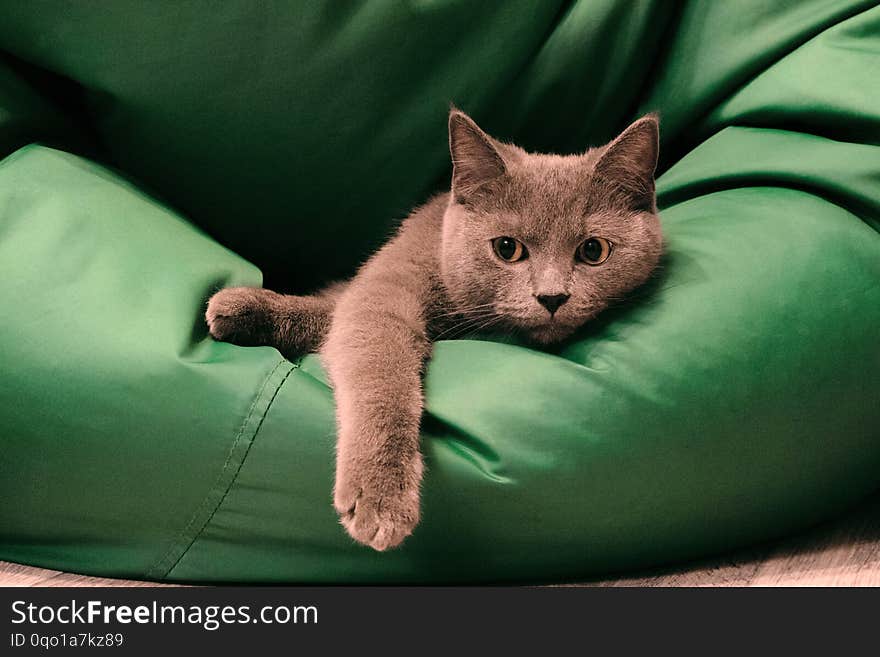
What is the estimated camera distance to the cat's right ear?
1.20m

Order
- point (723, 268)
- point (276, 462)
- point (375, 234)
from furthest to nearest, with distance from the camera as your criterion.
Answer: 1. point (375, 234)
2. point (723, 268)
3. point (276, 462)

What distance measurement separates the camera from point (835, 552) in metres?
1.13

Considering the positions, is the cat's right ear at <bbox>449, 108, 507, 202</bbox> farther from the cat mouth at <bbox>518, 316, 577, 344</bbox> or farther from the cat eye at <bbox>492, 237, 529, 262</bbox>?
the cat mouth at <bbox>518, 316, 577, 344</bbox>

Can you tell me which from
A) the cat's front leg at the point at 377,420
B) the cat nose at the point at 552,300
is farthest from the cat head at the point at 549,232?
the cat's front leg at the point at 377,420

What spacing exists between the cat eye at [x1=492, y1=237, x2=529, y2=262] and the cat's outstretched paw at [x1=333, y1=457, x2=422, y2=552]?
41 centimetres

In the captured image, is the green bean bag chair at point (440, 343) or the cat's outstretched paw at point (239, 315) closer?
the green bean bag chair at point (440, 343)

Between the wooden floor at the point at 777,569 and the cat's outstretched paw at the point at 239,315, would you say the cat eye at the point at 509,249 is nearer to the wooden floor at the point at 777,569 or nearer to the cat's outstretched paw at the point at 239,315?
the cat's outstretched paw at the point at 239,315

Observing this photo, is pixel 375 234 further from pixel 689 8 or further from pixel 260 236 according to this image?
pixel 689 8

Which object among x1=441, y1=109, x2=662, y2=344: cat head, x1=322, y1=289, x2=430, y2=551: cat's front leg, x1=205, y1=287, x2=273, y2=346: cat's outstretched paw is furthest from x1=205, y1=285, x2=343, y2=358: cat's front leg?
x1=441, y1=109, x2=662, y2=344: cat head

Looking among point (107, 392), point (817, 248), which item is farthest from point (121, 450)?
point (817, 248)

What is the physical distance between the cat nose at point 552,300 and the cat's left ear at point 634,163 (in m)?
0.21

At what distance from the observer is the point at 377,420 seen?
972mm

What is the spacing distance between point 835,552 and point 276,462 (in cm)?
76

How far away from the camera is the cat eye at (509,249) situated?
1209 millimetres
